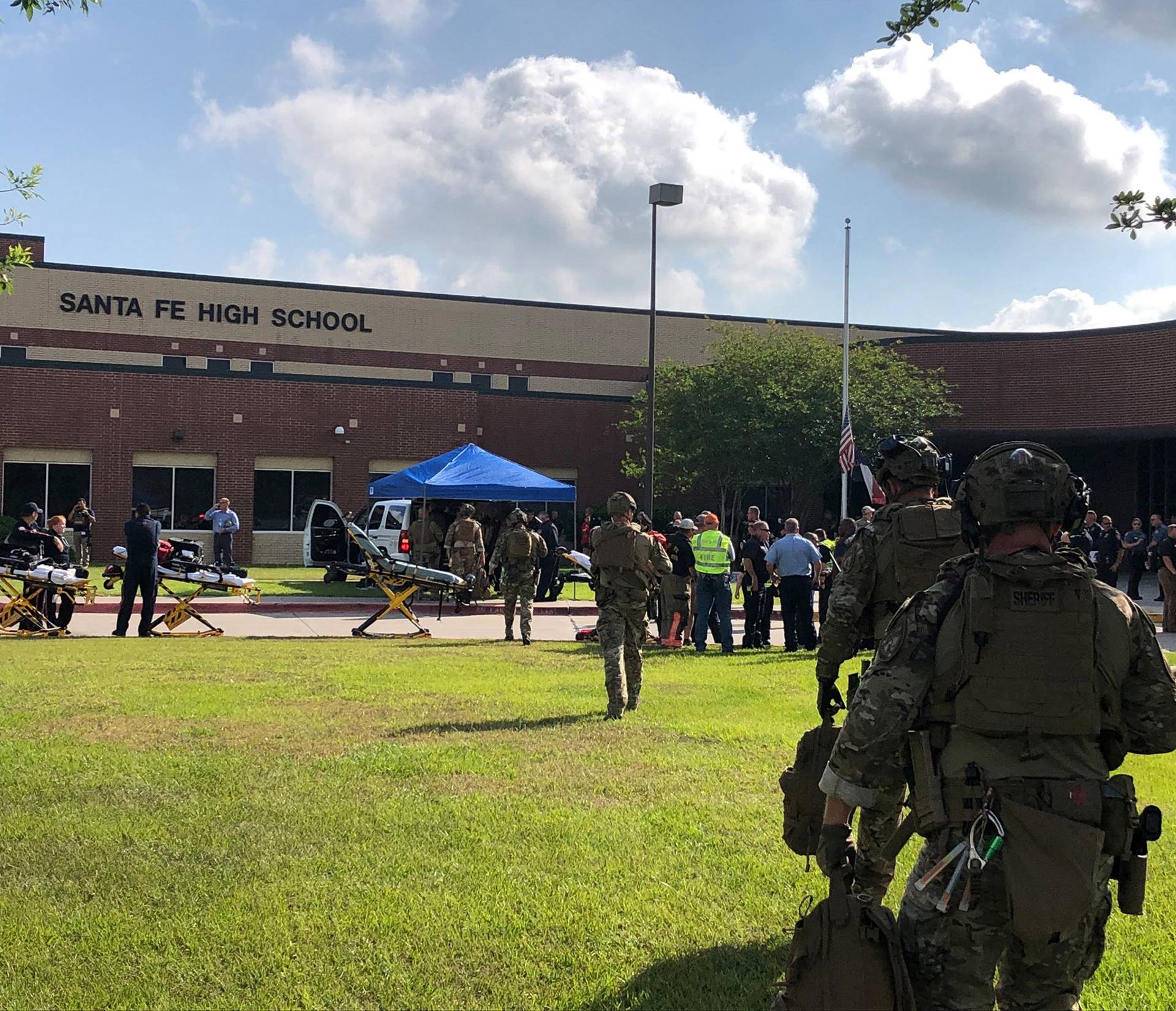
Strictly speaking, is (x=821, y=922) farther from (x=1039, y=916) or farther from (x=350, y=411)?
(x=350, y=411)

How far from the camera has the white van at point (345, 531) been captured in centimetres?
2559

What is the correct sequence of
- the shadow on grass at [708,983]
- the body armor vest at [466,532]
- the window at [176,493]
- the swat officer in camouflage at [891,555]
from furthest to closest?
the window at [176,493] → the body armor vest at [466,532] → the swat officer in camouflage at [891,555] → the shadow on grass at [708,983]

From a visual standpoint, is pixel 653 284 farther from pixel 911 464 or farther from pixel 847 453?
pixel 911 464

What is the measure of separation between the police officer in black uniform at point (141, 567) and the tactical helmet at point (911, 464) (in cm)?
1310

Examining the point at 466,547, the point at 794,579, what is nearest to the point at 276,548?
the point at 466,547

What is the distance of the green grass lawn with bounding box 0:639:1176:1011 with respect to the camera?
450 cm

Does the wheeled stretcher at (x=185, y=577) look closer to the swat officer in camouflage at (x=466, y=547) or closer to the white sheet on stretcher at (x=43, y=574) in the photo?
the white sheet on stretcher at (x=43, y=574)

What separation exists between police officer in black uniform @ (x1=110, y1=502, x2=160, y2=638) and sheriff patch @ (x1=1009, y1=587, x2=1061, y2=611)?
15113mm

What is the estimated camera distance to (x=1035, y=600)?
10.3ft

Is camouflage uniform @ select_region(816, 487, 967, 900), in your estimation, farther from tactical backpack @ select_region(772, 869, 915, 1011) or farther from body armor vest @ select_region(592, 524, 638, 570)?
body armor vest @ select_region(592, 524, 638, 570)

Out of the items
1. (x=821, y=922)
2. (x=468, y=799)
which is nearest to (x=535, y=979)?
(x=821, y=922)

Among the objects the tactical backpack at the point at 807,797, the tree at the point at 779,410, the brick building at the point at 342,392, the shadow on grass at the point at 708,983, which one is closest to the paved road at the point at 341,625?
the shadow on grass at the point at 708,983

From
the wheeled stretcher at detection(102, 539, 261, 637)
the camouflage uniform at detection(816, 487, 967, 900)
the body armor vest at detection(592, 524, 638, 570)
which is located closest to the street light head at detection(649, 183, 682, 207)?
the wheeled stretcher at detection(102, 539, 261, 637)

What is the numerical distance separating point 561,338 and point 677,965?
132 ft
